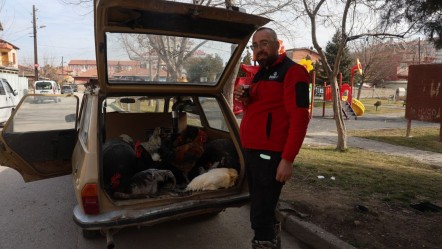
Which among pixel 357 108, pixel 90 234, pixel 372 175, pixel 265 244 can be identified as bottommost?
pixel 90 234

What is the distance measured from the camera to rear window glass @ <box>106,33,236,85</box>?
3.56 m

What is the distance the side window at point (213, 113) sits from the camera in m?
4.52

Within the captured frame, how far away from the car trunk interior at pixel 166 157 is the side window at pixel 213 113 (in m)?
0.08

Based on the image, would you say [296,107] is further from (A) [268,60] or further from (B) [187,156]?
(B) [187,156]

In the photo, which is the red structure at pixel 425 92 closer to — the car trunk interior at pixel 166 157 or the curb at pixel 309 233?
the curb at pixel 309 233

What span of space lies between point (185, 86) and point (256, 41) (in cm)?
148

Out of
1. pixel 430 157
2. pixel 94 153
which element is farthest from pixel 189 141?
pixel 430 157

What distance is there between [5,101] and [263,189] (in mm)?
12341

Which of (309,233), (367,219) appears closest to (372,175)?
(367,219)

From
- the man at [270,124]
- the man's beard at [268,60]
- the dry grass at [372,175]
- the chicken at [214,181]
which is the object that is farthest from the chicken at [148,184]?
the dry grass at [372,175]

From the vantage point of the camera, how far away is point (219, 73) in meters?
4.08

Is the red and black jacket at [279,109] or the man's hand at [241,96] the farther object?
the man's hand at [241,96]

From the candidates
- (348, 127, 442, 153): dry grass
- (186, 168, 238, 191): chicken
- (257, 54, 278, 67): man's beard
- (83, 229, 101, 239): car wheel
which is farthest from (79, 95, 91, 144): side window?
(348, 127, 442, 153): dry grass

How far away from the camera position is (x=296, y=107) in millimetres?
2473
